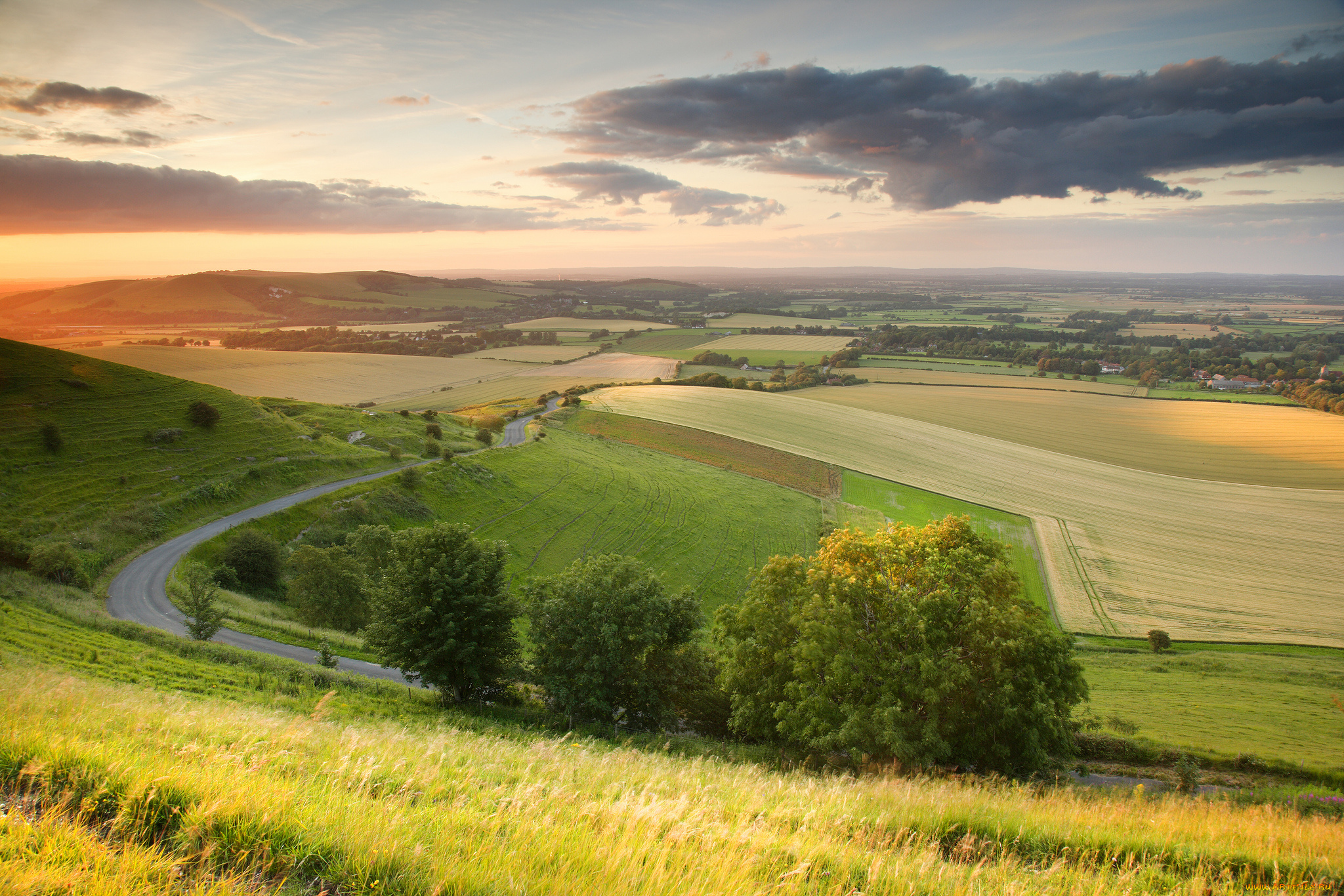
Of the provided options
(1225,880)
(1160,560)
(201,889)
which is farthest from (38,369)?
(1160,560)

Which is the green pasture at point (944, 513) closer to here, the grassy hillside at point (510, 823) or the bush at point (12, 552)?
the grassy hillside at point (510, 823)

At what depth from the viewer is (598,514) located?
187 ft

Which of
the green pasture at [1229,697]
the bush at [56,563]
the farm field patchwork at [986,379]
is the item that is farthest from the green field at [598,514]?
the farm field patchwork at [986,379]

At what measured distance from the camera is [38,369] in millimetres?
50375

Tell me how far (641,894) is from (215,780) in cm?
428

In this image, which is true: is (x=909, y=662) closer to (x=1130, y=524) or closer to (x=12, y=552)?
(x=12, y=552)

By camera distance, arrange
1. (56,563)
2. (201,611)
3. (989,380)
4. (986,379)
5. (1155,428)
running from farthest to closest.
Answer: (986,379)
(989,380)
(1155,428)
(56,563)
(201,611)

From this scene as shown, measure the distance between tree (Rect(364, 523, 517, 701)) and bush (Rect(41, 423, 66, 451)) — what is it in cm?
3841

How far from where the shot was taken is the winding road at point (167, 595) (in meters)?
27.9

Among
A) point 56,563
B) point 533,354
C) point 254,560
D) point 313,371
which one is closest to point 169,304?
point 313,371

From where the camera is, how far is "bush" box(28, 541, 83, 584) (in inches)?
1196

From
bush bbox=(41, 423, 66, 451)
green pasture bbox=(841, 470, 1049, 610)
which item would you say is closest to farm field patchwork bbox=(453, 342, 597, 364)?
green pasture bbox=(841, 470, 1049, 610)

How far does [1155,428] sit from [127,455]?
119600 millimetres

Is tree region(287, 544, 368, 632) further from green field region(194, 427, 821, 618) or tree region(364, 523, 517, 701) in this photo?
tree region(364, 523, 517, 701)
